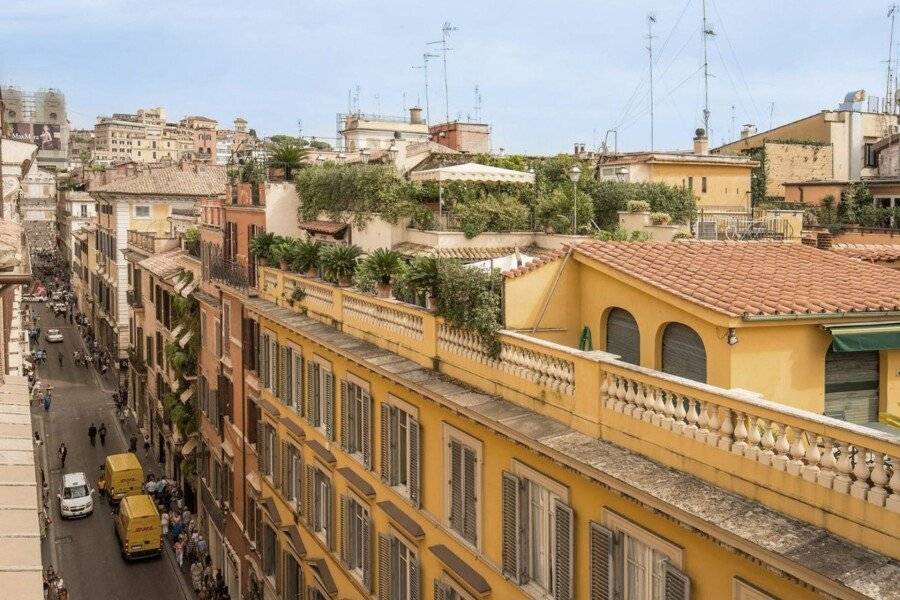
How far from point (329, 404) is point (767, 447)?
40.0ft

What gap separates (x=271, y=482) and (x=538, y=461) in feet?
47.3

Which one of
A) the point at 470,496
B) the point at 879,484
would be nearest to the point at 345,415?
the point at 470,496

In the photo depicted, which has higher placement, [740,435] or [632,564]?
[740,435]

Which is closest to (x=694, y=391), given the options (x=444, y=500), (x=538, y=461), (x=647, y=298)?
(x=538, y=461)

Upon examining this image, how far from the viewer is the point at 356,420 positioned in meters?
17.8

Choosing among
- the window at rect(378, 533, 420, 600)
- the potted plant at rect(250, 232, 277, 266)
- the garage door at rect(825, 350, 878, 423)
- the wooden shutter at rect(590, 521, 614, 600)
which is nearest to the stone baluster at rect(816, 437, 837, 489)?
the wooden shutter at rect(590, 521, 614, 600)

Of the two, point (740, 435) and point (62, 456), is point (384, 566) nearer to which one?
point (740, 435)

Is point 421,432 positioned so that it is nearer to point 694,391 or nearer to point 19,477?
point 694,391

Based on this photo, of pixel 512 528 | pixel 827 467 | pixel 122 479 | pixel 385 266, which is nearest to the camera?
pixel 827 467

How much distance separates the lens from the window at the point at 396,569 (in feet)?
49.9

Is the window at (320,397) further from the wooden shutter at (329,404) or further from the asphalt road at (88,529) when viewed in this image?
the asphalt road at (88,529)

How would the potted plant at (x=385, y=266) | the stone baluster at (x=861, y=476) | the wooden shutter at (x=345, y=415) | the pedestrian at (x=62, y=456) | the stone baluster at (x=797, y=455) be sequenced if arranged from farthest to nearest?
1. the pedestrian at (x=62, y=456)
2. the wooden shutter at (x=345, y=415)
3. the potted plant at (x=385, y=266)
4. the stone baluster at (x=797, y=455)
5. the stone baluster at (x=861, y=476)

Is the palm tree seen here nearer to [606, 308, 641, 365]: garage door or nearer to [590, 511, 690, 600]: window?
[606, 308, 641, 365]: garage door

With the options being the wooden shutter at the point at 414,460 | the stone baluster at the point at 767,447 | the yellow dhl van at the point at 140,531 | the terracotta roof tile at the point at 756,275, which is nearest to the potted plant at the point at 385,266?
the wooden shutter at the point at 414,460
